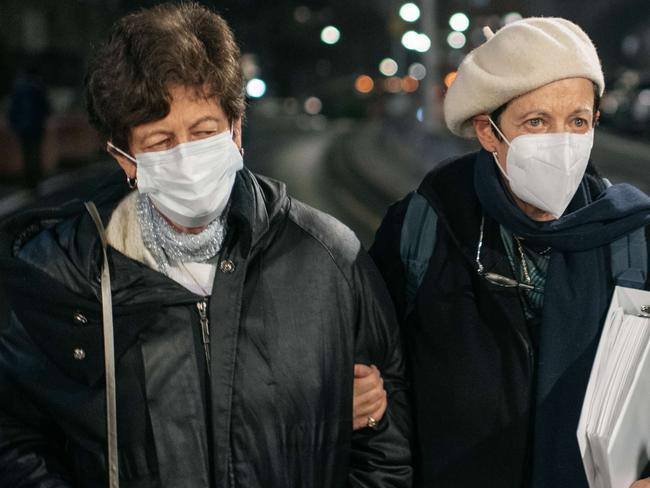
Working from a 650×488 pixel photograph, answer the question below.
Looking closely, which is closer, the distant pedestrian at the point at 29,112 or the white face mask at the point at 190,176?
the white face mask at the point at 190,176

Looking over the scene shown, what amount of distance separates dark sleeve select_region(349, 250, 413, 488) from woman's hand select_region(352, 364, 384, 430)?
4 centimetres

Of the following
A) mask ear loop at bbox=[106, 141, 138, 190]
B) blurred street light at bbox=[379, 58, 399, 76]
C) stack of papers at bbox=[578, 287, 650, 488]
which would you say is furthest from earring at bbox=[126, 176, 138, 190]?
blurred street light at bbox=[379, 58, 399, 76]

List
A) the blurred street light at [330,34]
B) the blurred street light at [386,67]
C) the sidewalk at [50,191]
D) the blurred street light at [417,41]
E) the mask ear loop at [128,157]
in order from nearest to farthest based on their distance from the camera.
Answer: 1. the mask ear loop at [128,157]
2. the sidewalk at [50,191]
3. the blurred street light at [417,41]
4. the blurred street light at [330,34]
5. the blurred street light at [386,67]

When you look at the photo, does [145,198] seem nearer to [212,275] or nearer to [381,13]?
[212,275]

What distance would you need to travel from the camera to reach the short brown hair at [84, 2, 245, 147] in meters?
2.35

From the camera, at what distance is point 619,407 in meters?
2.36

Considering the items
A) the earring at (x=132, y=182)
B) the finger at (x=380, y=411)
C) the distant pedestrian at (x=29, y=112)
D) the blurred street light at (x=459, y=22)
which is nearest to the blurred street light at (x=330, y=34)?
the blurred street light at (x=459, y=22)

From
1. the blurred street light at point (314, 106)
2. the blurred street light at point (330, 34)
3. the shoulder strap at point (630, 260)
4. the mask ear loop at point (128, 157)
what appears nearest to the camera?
the mask ear loop at point (128, 157)

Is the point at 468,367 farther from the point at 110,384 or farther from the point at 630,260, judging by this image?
the point at 110,384

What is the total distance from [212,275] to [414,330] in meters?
0.64

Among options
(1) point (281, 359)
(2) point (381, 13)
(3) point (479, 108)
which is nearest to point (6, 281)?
(1) point (281, 359)

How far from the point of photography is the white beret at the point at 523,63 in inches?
105

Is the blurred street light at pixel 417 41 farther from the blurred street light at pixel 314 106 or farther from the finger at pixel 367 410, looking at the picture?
the blurred street light at pixel 314 106

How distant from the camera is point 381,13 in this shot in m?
83.6
